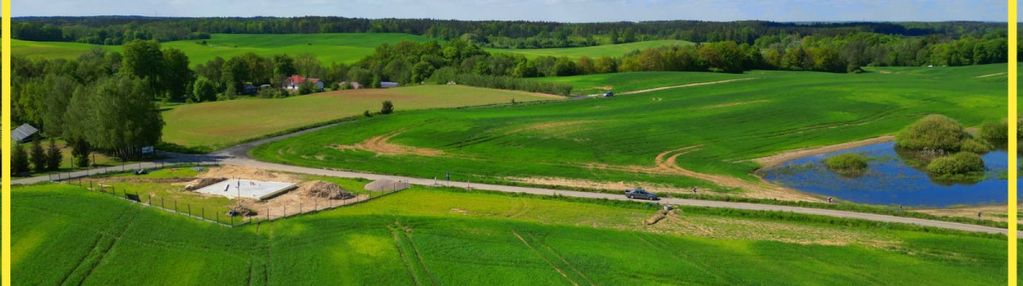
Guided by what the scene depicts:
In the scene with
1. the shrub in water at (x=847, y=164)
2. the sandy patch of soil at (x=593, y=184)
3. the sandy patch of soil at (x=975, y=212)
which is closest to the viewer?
the sandy patch of soil at (x=975, y=212)

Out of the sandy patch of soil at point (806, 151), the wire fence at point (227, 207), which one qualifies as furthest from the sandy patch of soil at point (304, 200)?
the sandy patch of soil at point (806, 151)

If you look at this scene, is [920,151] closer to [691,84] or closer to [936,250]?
[936,250]

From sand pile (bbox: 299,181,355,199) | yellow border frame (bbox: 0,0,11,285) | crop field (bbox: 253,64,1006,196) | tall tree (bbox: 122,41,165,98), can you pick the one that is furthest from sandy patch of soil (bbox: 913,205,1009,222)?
tall tree (bbox: 122,41,165,98)

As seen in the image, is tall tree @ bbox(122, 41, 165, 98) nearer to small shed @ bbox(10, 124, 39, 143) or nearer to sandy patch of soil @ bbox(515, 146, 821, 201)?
small shed @ bbox(10, 124, 39, 143)

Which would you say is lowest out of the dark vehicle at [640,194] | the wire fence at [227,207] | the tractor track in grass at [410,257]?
the tractor track in grass at [410,257]

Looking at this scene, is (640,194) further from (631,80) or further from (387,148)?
(631,80)

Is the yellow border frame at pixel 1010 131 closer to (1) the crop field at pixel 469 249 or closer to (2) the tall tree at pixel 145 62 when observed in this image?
(1) the crop field at pixel 469 249
